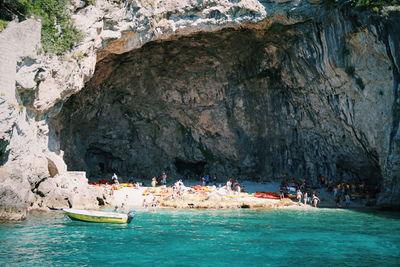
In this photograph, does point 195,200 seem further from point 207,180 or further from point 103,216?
point 207,180

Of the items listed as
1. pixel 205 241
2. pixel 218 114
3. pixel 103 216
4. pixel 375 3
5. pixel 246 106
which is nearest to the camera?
pixel 205 241

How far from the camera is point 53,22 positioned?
22.8 meters

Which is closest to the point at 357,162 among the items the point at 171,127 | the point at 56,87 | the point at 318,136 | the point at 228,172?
the point at 318,136

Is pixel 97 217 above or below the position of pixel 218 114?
below

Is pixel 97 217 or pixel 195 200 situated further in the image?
pixel 195 200

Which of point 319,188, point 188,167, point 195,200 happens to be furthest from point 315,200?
point 188,167

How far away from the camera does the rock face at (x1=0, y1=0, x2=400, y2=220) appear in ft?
71.6

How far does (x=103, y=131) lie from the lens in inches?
1395

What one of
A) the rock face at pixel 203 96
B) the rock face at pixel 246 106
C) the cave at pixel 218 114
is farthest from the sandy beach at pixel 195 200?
the cave at pixel 218 114

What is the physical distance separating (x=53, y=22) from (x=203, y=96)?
14.5 metres

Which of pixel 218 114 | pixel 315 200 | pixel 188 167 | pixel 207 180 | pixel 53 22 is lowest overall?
pixel 315 200

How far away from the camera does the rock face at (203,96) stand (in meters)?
21.8

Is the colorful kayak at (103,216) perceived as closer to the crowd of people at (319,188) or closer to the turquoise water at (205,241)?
the turquoise water at (205,241)

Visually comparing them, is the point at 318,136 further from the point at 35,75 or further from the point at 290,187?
the point at 35,75
